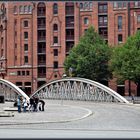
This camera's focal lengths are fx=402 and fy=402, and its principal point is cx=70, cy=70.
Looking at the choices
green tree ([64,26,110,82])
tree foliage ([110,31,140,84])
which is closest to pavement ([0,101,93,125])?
tree foliage ([110,31,140,84])

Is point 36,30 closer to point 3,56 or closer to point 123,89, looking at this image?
point 3,56

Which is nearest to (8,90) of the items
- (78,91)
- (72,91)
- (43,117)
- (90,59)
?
(72,91)

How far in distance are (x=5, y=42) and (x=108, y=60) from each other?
23.6 meters

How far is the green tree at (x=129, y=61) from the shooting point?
5578cm

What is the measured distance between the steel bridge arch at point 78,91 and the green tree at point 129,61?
8.17 meters

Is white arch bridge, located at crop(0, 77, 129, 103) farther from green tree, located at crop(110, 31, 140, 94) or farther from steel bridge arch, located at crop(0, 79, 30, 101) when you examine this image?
green tree, located at crop(110, 31, 140, 94)

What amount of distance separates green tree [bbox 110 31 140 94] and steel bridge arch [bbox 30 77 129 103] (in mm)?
8174

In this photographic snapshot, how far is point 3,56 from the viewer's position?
77.8m

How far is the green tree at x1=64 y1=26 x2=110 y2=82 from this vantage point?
60.1 metres

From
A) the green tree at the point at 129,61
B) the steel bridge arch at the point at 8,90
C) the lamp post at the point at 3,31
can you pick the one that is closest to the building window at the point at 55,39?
the lamp post at the point at 3,31

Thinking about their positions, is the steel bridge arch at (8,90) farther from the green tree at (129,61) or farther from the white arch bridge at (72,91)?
Answer: the green tree at (129,61)

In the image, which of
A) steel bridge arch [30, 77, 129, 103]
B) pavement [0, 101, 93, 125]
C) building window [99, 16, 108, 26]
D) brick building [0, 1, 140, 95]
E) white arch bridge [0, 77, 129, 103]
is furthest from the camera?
brick building [0, 1, 140, 95]

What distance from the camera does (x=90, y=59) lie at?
6025 cm

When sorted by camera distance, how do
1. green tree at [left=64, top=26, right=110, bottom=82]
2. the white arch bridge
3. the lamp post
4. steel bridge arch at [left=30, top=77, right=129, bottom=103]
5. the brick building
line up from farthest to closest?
the lamp post < the brick building < green tree at [left=64, top=26, right=110, bottom=82] < the white arch bridge < steel bridge arch at [left=30, top=77, right=129, bottom=103]
